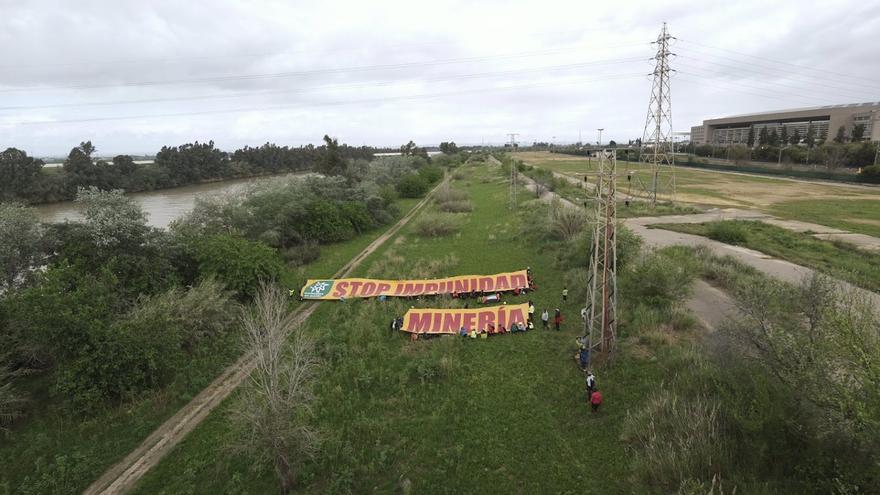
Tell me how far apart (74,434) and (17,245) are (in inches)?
427

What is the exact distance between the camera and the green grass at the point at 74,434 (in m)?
11.3

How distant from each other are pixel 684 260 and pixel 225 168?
304 ft

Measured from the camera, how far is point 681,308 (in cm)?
1747

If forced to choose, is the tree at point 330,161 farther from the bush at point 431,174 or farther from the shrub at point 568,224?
the shrub at point 568,224

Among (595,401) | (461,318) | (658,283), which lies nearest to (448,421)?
(595,401)

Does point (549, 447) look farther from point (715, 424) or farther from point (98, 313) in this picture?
point (98, 313)

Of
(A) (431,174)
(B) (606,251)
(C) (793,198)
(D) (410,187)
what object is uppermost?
(A) (431,174)

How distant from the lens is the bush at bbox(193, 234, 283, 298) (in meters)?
21.8

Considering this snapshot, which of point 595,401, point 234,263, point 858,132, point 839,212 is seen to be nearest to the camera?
point 595,401

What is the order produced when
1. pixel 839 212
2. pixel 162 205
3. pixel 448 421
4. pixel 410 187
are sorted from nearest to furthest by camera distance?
pixel 448 421 < pixel 839 212 < pixel 162 205 < pixel 410 187

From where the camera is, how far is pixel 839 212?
40.0m

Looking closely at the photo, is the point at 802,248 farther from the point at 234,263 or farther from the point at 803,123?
the point at 803,123

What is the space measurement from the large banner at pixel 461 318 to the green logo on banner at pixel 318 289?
6.60 m

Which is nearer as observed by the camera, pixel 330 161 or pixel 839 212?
pixel 839 212
